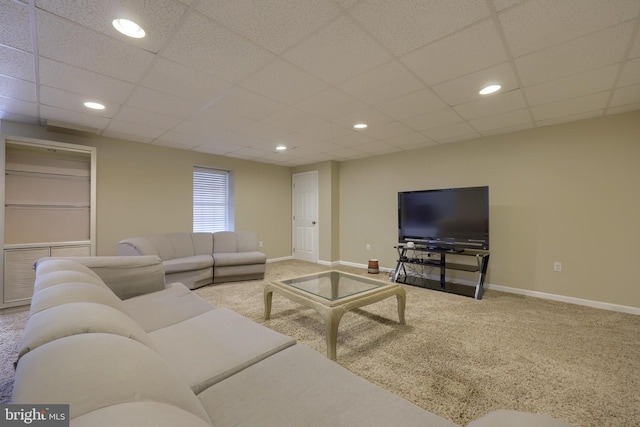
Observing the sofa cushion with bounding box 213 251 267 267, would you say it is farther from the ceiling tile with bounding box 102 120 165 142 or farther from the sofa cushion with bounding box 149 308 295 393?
the sofa cushion with bounding box 149 308 295 393

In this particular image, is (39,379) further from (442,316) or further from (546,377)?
(442,316)

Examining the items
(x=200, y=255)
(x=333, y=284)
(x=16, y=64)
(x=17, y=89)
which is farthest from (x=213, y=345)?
(x=200, y=255)

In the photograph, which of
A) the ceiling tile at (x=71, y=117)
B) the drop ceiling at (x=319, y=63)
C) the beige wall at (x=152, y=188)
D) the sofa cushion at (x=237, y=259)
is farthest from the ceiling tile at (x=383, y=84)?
the beige wall at (x=152, y=188)

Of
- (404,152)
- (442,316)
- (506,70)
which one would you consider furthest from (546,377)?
(404,152)

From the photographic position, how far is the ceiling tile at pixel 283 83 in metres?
2.12

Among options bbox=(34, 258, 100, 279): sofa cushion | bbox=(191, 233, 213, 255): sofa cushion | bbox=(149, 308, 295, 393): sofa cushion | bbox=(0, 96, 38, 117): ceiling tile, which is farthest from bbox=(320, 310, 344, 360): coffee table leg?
bbox=(0, 96, 38, 117): ceiling tile

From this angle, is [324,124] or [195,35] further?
[324,124]

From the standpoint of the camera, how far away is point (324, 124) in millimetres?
3422

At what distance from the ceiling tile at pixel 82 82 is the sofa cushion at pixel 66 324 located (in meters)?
2.23

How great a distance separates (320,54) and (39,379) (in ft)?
7.01

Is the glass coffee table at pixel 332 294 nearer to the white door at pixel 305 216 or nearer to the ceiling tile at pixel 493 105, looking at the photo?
the ceiling tile at pixel 493 105

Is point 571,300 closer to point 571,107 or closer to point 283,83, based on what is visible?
point 571,107

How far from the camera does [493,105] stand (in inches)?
112

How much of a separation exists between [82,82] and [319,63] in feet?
6.99
